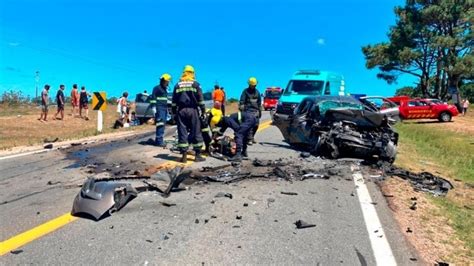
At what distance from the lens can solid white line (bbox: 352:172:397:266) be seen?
4318 mm

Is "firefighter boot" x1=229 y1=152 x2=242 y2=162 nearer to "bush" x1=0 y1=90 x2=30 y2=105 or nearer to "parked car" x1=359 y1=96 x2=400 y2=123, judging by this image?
"parked car" x1=359 y1=96 x2=400 y2=123

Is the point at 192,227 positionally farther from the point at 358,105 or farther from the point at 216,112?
the point at 358,105

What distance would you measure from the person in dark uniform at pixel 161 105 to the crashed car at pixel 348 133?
11.6ft

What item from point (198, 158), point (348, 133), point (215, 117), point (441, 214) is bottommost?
point (441, 214)

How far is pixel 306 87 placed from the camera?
20.4 metres

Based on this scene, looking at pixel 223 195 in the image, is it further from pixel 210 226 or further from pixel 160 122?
pixel 160 122

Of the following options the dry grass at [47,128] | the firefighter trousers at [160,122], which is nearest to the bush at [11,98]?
the dry grass at [47,128]

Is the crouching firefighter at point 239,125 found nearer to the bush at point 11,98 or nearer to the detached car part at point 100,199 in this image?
the detached car part at point 100,199

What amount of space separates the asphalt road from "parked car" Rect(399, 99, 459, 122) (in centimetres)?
2446

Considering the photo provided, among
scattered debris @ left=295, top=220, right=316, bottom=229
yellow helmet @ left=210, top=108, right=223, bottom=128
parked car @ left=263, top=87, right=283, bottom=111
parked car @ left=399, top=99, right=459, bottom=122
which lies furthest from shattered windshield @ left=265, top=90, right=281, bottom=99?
scattered debris @ left=295, top=220, right=316, bottom=229

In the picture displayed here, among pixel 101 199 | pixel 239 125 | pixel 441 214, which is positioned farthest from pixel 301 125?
pixel 101 199

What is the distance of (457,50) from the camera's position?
138 feet

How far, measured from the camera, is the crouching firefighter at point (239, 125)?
402 inches

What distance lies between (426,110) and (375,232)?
1096 inches
